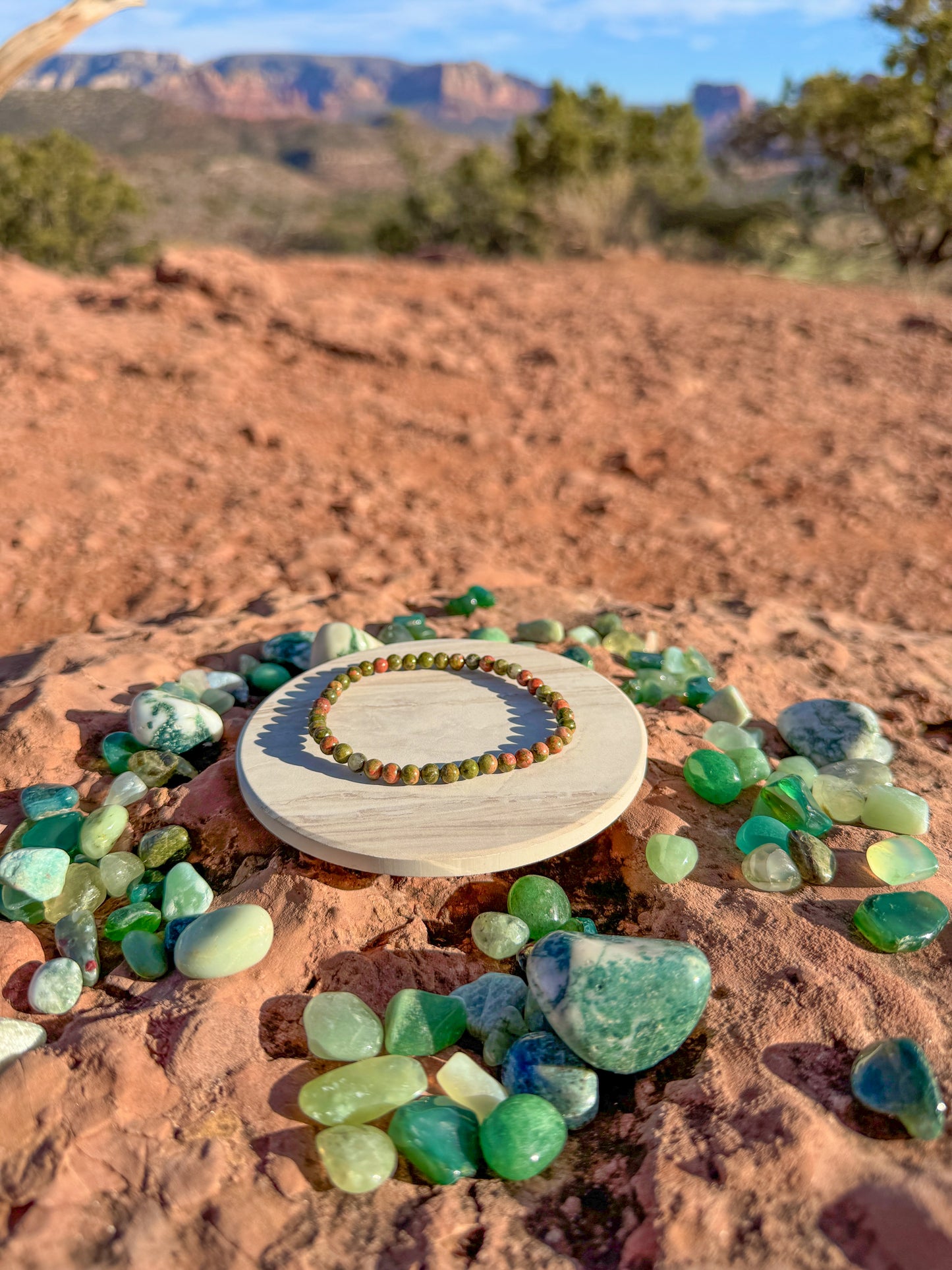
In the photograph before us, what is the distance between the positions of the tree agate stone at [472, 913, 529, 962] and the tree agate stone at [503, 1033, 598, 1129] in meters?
0.21

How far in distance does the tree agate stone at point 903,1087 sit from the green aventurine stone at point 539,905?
1.93 ft

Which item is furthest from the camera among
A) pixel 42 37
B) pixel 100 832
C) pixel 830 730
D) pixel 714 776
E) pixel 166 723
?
pixel 42 37

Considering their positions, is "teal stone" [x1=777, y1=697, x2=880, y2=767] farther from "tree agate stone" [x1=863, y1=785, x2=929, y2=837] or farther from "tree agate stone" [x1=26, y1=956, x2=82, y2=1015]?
"tree agate stone" [x1=26, y1=956, x2=82, y2=1015]

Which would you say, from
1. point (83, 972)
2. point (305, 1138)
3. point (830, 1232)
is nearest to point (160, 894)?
point (83, 972)

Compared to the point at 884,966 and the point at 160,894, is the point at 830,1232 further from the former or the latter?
the point at 160,894

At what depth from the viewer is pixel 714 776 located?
2023 mm

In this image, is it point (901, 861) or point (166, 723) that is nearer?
point (901, 861)

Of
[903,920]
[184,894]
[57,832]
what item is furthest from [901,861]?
[57,832]

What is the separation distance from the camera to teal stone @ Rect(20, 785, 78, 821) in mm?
1962

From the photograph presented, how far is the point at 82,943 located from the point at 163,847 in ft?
0.92

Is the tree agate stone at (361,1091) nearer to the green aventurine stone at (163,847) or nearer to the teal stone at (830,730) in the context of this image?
the green aventurine stone at (163,847)

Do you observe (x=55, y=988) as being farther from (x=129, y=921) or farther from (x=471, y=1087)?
(x=471, y=1087)

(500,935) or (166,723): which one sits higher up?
(166,723)

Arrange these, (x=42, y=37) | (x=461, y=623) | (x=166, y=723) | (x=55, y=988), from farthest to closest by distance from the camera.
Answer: (x=42, y=37) → (x=461, y=623) → (x=166, y=723) → (x=55, y=988)
